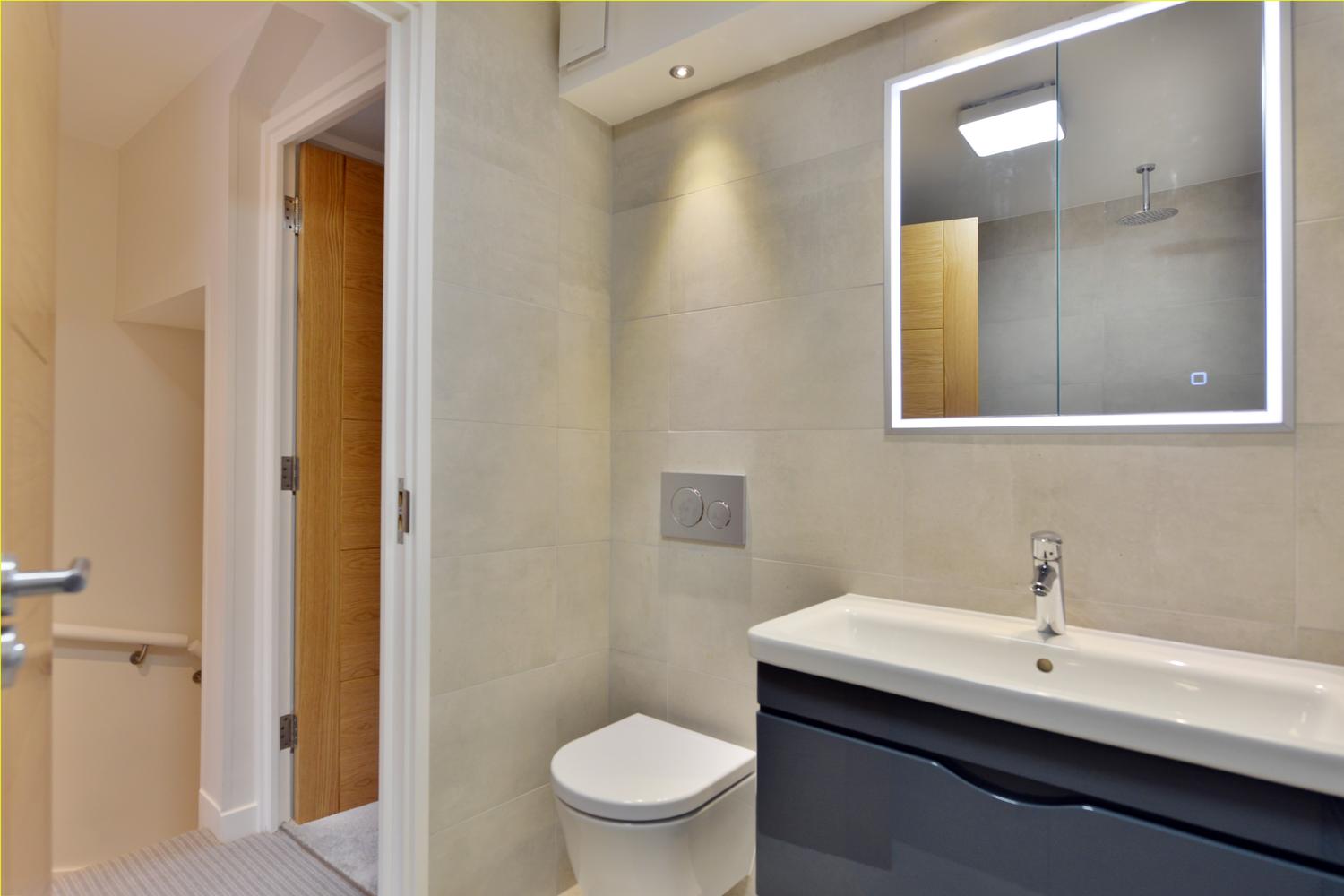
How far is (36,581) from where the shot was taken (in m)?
0.50

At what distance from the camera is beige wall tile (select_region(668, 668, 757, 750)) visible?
1721 mm

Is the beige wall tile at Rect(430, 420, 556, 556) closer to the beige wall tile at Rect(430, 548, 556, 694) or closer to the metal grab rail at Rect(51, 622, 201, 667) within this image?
the beige wall tile at Rect(430, 548, 556, 694)

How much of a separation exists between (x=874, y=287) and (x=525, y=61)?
1.08 meters

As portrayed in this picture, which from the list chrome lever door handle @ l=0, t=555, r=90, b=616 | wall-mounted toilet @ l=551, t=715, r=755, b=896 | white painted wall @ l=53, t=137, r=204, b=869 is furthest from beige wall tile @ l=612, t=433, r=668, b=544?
white painted wall @ l=53, t=137, r=204, b=869

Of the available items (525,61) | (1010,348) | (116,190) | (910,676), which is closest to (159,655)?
(116,190)

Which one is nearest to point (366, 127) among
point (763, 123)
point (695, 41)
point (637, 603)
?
point (695, 41)

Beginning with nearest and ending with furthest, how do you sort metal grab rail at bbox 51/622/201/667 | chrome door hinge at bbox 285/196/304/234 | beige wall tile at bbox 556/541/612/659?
1. beige wall tile at bbox 556/541/612/659
2. chrome door hinge at bbox 285/196/304/234
3. metal grab rail at bbox 51/622/201/667

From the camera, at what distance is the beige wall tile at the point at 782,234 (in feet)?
5.15

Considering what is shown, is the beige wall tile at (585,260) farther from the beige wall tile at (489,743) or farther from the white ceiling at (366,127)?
the beige wall tile at (489,743)

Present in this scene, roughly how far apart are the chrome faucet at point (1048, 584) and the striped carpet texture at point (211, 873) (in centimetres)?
185

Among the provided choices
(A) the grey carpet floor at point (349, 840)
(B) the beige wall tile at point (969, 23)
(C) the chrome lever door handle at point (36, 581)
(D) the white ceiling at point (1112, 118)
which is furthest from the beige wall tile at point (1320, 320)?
(A) the grey carpet floor at point (349, 840)

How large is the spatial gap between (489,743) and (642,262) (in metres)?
1.35

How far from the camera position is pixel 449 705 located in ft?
5.13

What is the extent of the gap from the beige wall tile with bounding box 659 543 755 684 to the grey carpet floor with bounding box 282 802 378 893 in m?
1.05
